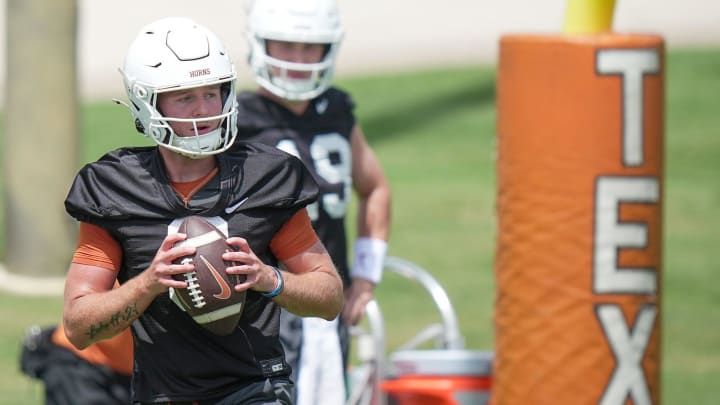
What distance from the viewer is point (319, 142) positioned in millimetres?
5898

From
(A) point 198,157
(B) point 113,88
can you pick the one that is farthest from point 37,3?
(B) point 113,88

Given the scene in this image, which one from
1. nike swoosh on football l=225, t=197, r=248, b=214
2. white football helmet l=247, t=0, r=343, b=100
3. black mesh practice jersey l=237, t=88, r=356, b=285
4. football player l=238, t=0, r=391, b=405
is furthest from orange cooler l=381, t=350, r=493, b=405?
nike swoosh on football l=225, t=197, r=248, b=214

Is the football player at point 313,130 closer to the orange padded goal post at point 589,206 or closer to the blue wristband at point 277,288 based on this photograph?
the orange padded goal post at point 589,206

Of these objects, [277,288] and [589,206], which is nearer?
[277,288]

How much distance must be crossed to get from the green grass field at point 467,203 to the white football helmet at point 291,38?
115 inches

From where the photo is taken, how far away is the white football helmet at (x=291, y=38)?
5.83 metres

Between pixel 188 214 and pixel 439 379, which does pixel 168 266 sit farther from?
pixel 439 379

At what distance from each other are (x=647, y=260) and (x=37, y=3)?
592 centimetres

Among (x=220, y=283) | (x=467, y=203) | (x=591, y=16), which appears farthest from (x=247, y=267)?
(x=467, y=203)

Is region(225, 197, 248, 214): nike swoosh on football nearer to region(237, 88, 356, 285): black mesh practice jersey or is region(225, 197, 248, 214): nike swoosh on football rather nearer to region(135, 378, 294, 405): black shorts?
region(135, 378, 294, 405): black shorts

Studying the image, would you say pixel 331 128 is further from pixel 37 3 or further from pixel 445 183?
pixel 445 183

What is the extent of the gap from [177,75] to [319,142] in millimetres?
1888

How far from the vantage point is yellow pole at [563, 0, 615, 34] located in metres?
6.07

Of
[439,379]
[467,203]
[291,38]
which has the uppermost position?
[291,38]
